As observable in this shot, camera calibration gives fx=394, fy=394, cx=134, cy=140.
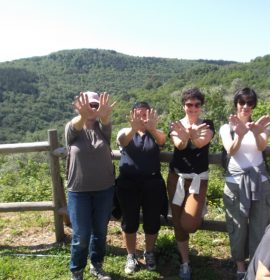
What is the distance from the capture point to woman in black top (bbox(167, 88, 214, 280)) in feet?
11.7

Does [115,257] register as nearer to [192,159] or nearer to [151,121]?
[192,159]

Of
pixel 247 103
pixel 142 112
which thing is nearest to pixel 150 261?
pixel 142 112

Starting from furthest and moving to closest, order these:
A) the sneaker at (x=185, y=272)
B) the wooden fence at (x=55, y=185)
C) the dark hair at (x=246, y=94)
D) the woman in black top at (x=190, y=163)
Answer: the wooden fence at (x=55, y=185) → the sneaker at (x=185, y=272) → the woman in black top at (x=190, y=163) → the dark hair at (x=246, y=94)

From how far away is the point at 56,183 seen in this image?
4.83 metres

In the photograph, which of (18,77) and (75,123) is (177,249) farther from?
(18,77)

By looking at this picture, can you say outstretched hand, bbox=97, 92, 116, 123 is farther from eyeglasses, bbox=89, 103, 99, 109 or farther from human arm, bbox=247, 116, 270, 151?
human arm, bbox=247, 116, 270, 151

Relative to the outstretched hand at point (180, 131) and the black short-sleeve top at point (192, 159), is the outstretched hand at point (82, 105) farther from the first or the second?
the black short-sleeve top at point (192, 159)

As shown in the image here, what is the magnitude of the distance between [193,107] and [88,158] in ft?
3.57

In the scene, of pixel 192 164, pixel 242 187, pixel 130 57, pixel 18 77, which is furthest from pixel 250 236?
pixel 130 57

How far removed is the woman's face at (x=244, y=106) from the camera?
11.4ft

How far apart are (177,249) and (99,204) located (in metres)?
1.20

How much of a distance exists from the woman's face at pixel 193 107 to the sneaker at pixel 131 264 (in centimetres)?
167

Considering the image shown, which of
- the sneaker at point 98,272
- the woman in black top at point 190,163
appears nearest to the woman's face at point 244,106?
the woman in black top at point 190,163

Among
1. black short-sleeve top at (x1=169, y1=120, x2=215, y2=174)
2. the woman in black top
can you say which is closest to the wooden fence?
the woman in black top
